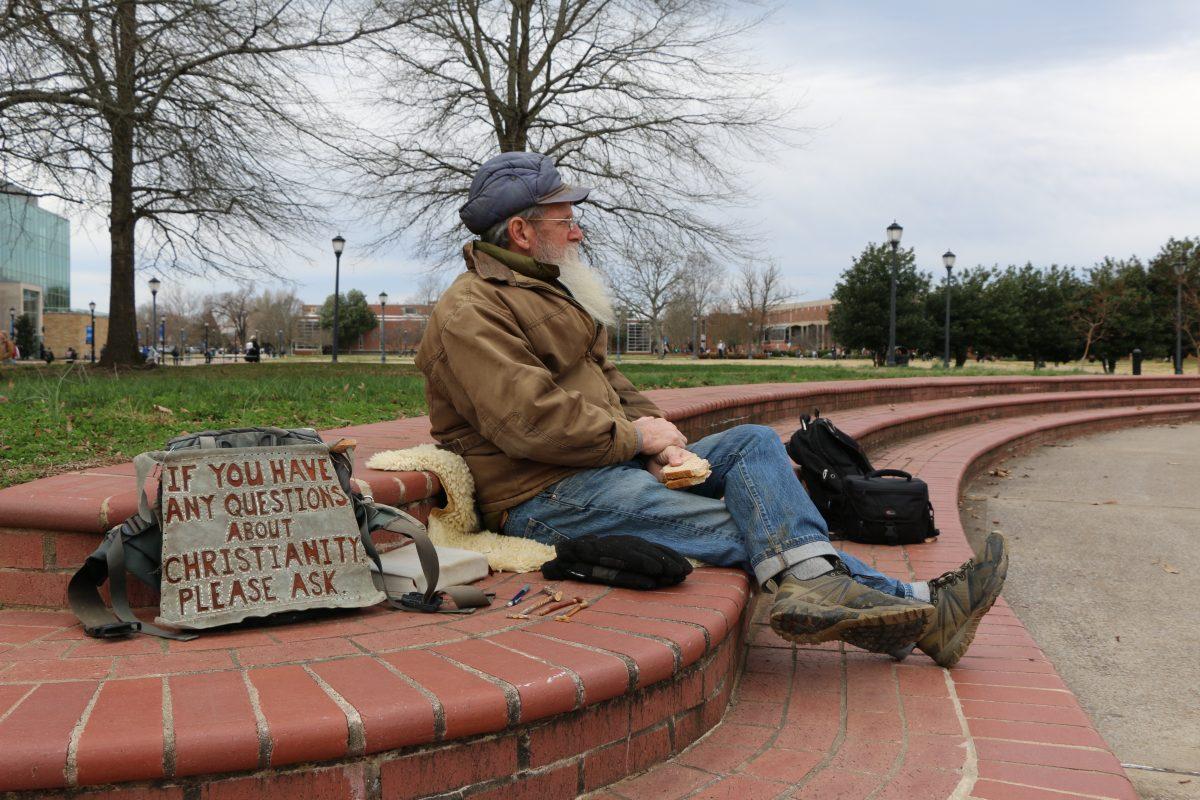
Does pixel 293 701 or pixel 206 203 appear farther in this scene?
pixel 206 203

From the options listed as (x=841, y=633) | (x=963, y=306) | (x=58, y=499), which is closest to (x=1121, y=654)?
(x=841, y=633)

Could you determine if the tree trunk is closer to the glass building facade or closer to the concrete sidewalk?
the concrete sidewalk

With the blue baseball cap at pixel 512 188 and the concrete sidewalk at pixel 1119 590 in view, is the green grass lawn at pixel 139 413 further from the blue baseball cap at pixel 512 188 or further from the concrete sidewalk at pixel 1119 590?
the concrete sidewalk at pixel 1119 590

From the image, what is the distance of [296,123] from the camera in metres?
12.1

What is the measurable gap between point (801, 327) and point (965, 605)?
4169 inches

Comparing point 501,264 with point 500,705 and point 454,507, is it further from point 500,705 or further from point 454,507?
point 500,705

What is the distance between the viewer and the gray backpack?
6.82 feet

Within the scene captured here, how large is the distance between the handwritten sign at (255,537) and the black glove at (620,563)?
22.4 inches

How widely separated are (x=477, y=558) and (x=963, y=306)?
42.3 metres

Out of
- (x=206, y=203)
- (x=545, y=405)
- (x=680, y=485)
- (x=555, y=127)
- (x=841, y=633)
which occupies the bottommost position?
(x=841, y=633)

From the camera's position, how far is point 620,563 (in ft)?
8.24

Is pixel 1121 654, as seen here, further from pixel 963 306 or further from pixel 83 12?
pixel 963 306

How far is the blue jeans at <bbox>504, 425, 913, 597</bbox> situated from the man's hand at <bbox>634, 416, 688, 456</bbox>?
10cm

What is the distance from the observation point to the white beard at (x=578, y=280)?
3.06 metres
